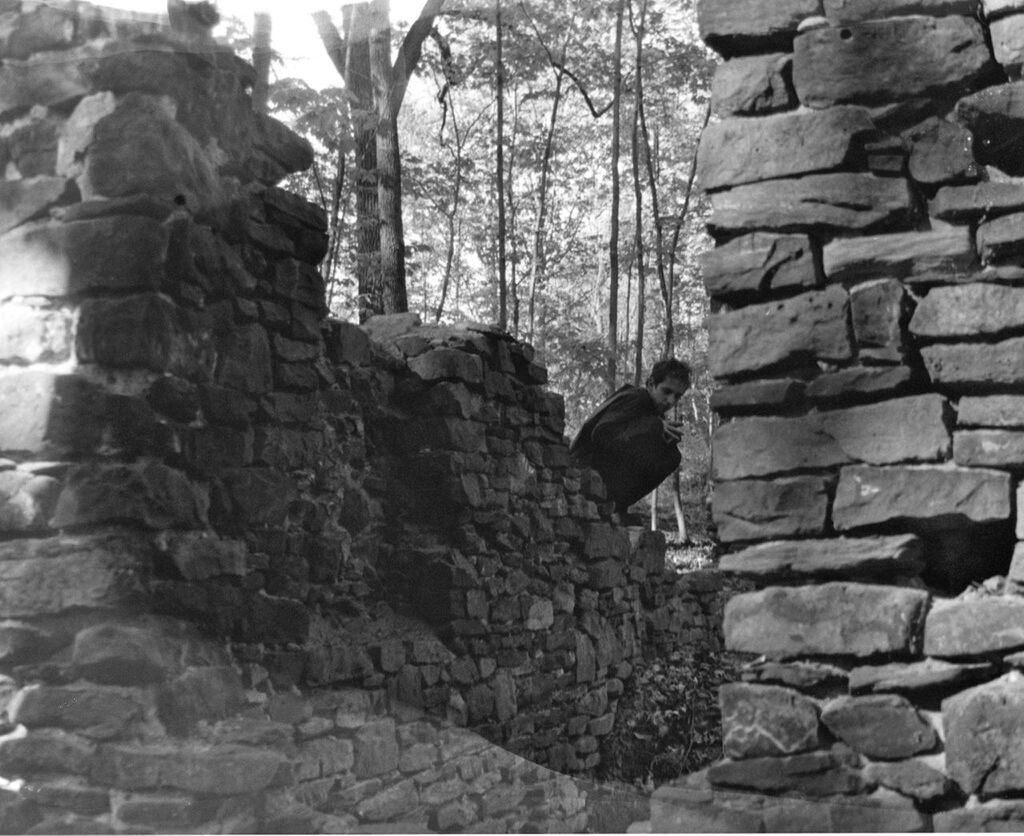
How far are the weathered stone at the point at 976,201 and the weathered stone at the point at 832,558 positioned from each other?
0.68 meters

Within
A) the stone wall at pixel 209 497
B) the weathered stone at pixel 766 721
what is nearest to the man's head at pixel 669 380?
A: the stone wall at pixel 209 497

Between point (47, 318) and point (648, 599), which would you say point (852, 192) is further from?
point (648, 599)

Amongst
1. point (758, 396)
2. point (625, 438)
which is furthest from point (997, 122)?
point (625, 438)

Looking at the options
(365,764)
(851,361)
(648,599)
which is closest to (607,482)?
(648,599)

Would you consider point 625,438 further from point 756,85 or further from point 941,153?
point 941,153

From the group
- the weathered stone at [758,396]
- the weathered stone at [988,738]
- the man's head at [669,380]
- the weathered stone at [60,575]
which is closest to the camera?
the weathered stone at [988,738]

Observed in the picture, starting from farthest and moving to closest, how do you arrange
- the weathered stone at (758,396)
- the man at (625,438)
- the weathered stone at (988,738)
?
the man at (625,438)
the weathered stone at (758,396)
the weathered stone at (988,738)

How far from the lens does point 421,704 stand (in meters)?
5.08

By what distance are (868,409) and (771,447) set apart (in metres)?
0.22

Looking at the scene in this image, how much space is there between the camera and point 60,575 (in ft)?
11.0

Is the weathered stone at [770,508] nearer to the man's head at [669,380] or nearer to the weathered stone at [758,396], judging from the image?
the weathered stone at [758,396]

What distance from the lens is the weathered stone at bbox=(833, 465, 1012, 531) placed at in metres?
2.20

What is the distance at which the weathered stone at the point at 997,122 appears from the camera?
7.41 feet

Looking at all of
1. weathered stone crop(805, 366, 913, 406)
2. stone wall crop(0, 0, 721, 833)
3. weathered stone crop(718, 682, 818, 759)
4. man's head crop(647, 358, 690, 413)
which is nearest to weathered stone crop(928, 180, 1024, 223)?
weathered stone crop(805, 366, 913, 406)
